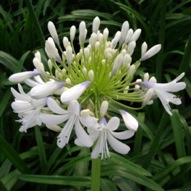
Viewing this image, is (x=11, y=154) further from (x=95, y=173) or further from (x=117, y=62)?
(x=117, y=62)

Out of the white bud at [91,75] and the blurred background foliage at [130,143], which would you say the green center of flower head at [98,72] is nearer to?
the white bud at [91,75]

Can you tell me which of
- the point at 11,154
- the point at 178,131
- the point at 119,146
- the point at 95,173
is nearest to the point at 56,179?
the point at 11,154

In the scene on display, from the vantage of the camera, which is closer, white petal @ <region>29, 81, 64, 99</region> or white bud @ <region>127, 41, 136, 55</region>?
white petal @ <region>29, 81, 64, 99</region>

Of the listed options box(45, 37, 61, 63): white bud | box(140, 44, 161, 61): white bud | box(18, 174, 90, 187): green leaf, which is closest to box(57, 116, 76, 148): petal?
box(45, 37, 61, 63): white bud

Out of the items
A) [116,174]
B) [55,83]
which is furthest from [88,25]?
[55,83]

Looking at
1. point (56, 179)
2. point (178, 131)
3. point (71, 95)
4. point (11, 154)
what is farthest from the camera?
point (178, 131)

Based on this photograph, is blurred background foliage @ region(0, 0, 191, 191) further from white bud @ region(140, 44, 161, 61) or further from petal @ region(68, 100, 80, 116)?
petal @ region(68, 100, 80, 116)

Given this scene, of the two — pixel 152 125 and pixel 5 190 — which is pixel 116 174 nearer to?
pixel 5 190

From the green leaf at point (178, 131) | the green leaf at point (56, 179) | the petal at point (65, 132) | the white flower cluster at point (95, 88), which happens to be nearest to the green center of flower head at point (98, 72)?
the white flower cluster at point (95, 88)

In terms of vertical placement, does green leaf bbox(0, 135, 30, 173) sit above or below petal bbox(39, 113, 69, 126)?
below

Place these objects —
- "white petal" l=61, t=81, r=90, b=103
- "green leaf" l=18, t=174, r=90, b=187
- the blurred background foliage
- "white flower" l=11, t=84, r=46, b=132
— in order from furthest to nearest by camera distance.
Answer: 1. the blurred background foliage
2. "green leaf" l=18, t=174, r=90, b=187
3. "white flower" l=11, t=84, r=46, b=132
4. "white petal" l=61, t=81, r=90, b=103
